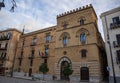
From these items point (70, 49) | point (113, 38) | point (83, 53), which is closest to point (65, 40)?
point (70, 49)

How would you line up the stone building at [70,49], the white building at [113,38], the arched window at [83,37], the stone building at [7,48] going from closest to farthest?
the white building at [113,38]
the stone building at [70,49]
the arched window at [83,37]
the stone building at [7,48]

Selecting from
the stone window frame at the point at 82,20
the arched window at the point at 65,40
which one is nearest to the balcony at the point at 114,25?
the stone window frame at the point at 82,20

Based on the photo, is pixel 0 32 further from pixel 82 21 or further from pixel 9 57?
pixel 82 21

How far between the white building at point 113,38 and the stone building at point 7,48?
98.9ft

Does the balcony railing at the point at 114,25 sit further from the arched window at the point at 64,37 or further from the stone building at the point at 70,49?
the arched window at the point at 64,37

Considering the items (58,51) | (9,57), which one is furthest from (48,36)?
(9,57)

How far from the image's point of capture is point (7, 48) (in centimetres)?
3762

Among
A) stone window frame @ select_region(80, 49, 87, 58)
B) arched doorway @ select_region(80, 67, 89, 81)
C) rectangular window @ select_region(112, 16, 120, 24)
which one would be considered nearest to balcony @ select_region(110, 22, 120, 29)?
rectangular window @ select_region(112, 16, 120, 24)

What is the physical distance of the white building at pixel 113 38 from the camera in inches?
743

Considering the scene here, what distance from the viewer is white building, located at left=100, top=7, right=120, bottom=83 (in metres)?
18.9

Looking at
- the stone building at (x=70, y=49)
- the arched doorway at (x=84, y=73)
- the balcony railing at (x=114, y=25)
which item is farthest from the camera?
the stone building at (x=70, y=49)

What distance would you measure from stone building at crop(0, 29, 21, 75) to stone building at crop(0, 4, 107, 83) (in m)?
3.13

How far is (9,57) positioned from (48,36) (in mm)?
16346

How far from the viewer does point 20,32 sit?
4144 centimetres
